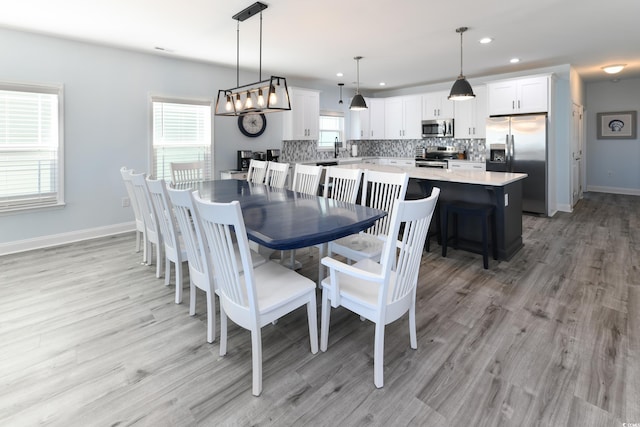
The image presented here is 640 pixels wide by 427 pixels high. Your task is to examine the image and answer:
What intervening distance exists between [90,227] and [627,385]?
222 inches

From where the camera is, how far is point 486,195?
387 centimetres

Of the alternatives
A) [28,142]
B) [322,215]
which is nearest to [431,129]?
[322,215]

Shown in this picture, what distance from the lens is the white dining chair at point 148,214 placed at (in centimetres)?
296

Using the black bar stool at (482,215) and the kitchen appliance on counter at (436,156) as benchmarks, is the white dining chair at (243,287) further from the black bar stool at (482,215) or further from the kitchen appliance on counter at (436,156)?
the kitchen appliance on counter at (436,156)

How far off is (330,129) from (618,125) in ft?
21.4

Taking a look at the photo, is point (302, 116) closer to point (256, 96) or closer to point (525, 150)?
point (256, 96)

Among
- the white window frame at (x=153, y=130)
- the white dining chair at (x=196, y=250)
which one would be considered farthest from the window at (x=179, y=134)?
the white dining chair at (x=196, y=250)

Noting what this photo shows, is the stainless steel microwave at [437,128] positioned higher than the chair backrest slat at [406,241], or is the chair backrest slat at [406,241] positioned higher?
the stainless steel microwave at [437,128]

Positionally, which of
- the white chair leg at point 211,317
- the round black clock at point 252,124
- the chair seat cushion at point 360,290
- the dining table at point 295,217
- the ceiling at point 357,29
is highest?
the ceiling at point 357,29

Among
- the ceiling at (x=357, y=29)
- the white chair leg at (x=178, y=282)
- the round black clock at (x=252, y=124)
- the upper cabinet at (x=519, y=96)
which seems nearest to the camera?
the white chair leg at (x=178, y=282)

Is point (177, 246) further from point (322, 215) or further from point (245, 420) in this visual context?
point (245, 420)

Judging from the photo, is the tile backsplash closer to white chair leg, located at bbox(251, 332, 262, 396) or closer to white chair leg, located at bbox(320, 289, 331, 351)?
white chair leg, located at bbox(320, 289, 331, 351)

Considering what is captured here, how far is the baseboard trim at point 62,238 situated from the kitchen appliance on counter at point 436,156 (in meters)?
5.74

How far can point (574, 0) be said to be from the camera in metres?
3.24
